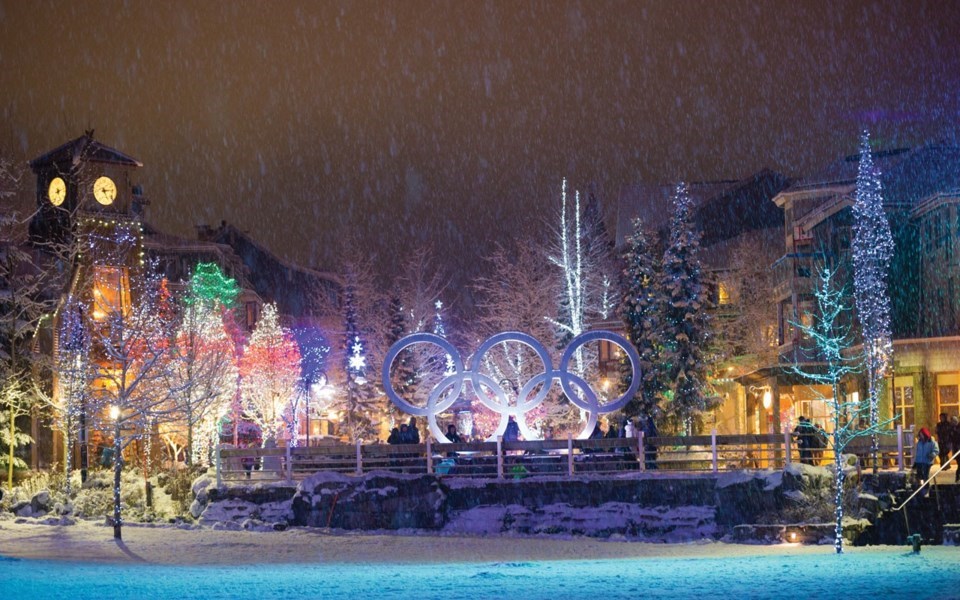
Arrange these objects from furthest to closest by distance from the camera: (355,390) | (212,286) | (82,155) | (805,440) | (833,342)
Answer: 1. (355,390)
2. (212,286)
3. (82,155)
4. (805,440)
5. (833,342)

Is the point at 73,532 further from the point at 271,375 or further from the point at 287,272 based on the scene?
the point at 287,272

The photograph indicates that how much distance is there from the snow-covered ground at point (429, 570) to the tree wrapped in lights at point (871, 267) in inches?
532

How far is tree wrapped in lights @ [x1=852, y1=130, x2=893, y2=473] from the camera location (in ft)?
118

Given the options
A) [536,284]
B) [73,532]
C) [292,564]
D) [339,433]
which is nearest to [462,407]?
[536,284]

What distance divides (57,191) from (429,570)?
3394 centimetres

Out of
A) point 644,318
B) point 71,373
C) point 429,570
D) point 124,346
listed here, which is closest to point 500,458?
point 124,346

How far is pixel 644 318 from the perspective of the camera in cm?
4456

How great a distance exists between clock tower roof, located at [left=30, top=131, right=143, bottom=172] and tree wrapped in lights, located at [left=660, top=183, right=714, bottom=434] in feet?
72.4

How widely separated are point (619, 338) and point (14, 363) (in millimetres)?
19407

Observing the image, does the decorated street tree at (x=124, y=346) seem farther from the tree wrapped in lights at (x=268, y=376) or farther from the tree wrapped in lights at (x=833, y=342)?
the tree wrapped in lights at (x=833, y=342)

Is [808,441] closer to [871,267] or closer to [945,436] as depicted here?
[945,436]

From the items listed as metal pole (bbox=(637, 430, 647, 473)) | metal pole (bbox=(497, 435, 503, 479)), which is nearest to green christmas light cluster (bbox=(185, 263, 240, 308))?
metal pole (bbox=(497, 435, 503, 479))

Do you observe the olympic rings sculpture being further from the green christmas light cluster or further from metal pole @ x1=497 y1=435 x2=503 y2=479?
the green christmas light cluster

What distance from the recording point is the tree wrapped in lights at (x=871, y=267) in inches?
1411
